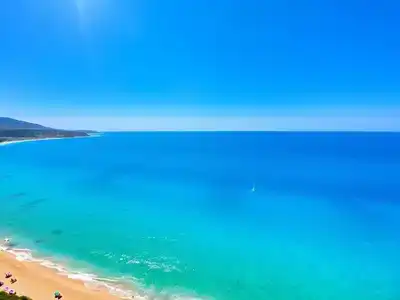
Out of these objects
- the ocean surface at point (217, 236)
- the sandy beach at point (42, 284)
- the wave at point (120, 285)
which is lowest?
the sandy beach at point (42, 284)

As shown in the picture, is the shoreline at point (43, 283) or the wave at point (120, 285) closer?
the shoreline at point (43, 283)

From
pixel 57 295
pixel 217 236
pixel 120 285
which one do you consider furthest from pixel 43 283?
pixel 217 236

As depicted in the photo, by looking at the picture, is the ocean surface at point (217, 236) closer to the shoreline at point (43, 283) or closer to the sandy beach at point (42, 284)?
the shoreline at point (43, 283)

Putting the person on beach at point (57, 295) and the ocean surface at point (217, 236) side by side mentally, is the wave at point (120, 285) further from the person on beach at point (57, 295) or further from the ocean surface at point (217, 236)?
the person on beach at point (57, 295)

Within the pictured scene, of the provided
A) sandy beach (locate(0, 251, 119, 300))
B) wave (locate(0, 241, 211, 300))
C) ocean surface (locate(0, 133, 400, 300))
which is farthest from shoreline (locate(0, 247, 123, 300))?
ocean surface (locate(0, 133, 400, 300))

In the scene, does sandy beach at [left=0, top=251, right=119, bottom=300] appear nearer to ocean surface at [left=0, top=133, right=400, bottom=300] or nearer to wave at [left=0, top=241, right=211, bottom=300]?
wave at [left=0, top=241, right=211, bottom=300]

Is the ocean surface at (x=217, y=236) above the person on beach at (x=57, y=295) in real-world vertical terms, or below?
above

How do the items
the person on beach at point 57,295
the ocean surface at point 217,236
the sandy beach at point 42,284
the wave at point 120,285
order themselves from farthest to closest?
the ocean surface at point 217,236
the wave at point 120,285
the sandy beach at point 42,284
the person on beach at point 57,295

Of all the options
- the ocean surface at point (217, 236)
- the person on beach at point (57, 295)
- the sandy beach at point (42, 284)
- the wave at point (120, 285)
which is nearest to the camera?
the person on beach at point (57, 295)

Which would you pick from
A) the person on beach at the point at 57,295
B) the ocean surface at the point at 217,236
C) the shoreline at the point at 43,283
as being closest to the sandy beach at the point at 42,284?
the shoreline at the point at 43,283
